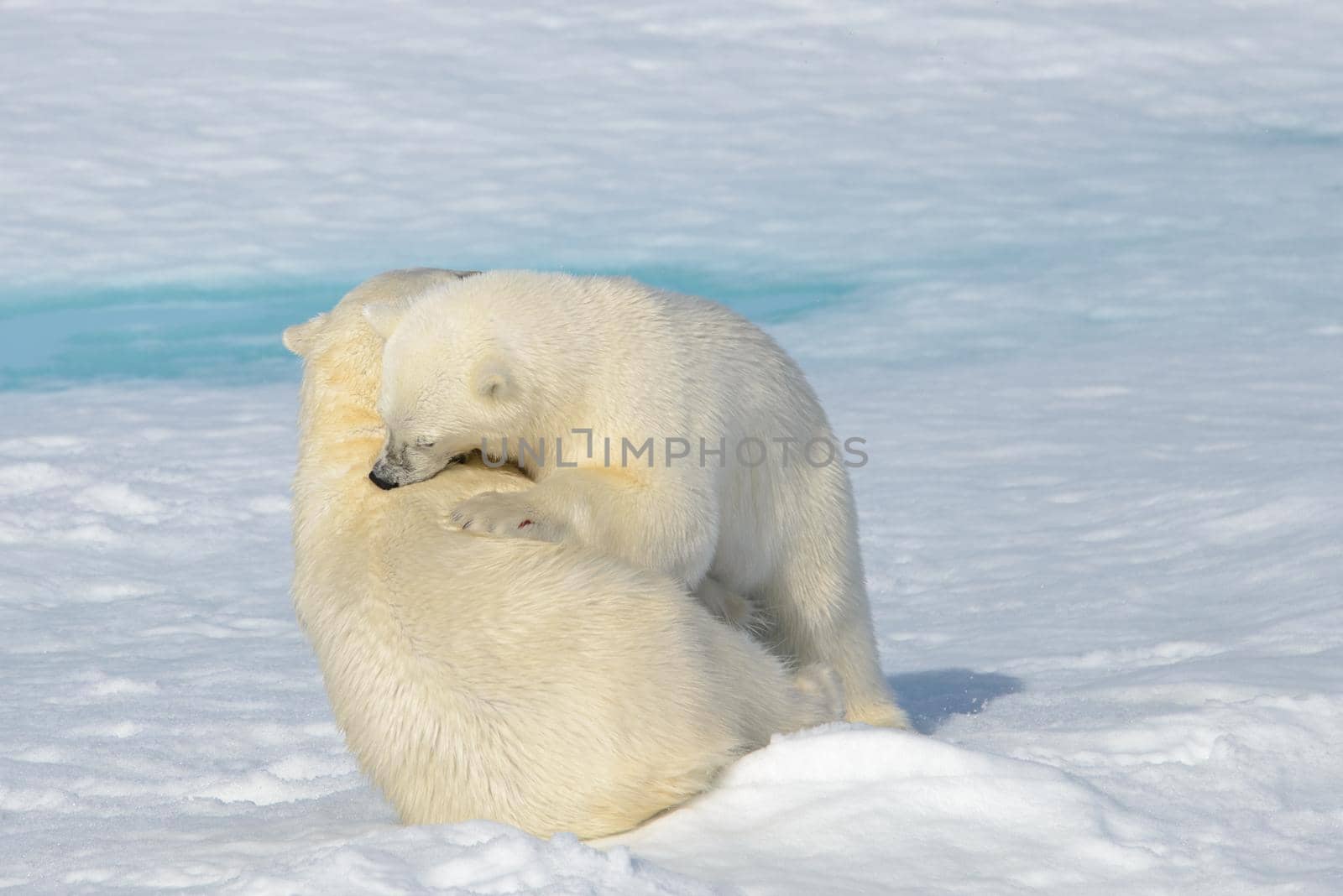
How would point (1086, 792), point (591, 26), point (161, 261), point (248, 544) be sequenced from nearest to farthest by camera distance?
1. point (1086, 792)
2. point (248, 544)
3. point (161, 261)
4. point (591, 26)

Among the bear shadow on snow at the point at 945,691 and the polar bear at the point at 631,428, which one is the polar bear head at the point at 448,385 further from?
the bear shadow on snow at the point at 945,691

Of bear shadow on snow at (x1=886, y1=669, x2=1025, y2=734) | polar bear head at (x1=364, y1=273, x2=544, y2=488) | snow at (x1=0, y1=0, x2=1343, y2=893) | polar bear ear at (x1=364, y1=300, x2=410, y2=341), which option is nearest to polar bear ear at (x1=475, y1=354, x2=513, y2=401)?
polar bear head at (x1=364, y1=273, x2=544, y2=488)

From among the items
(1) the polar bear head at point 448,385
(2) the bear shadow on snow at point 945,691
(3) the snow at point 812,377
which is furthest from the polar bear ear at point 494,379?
(2) the bear shadow on snow at point 945,691

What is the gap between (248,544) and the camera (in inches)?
237

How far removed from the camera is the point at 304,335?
10.7 ft

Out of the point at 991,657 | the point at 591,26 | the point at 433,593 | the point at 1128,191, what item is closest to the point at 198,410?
the point at 991,657

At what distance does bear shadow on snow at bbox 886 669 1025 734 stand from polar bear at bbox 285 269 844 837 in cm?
85

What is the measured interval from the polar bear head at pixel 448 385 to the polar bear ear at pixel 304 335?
1.41 ft

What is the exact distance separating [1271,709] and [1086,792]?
636 mm

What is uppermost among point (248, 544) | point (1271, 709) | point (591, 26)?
point (591, 26)

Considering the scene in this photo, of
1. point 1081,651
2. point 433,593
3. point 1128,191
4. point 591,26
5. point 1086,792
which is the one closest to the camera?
point 1086,792

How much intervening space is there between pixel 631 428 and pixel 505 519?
0.32m

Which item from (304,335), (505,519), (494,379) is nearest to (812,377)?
(304,335)

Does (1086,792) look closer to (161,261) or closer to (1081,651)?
(1081,651)
